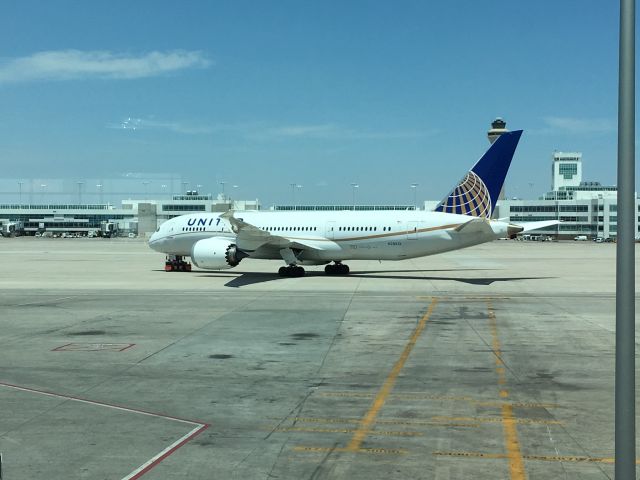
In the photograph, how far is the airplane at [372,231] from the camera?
41250 mm

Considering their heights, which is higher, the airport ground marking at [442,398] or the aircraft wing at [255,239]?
the aircraft wing at [255,239]

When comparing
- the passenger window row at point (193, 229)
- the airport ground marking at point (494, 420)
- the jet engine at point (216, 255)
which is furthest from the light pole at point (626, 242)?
the passenger window row at point (193, 229)

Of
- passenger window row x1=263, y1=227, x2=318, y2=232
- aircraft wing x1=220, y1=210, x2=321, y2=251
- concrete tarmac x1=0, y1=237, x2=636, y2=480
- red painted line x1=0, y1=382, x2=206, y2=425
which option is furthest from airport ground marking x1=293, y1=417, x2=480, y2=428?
passenger window row x1=263, y1=227, x2=318, y2=232

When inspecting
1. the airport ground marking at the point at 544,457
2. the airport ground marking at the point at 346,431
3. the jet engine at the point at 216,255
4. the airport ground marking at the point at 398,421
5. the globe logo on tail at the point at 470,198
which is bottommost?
the airport ground marking at the point at 398,421

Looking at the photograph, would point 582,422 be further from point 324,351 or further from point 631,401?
point 324,351

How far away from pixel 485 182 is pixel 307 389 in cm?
2978

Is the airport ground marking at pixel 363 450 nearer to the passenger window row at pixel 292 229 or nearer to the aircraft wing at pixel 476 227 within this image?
the aircraft wing at pixel 476 227

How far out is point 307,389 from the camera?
1458cm

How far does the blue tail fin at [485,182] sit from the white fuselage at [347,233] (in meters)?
0.96

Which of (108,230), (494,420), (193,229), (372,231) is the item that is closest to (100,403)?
(494,420)

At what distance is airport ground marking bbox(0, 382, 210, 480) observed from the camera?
31.9ft

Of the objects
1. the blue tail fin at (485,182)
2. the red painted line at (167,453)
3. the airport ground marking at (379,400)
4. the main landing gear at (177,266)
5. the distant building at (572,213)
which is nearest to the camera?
the red painted line at (167,453)

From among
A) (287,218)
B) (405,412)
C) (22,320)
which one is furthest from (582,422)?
(287,218)

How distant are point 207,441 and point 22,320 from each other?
17.3m
